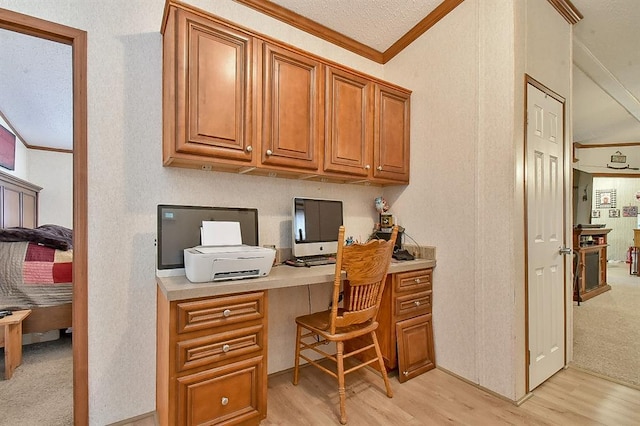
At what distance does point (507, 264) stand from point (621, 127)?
5.84 metres

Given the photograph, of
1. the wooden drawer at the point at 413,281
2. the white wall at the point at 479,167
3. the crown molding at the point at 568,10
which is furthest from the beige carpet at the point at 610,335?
the crown molding at the point at 568,10

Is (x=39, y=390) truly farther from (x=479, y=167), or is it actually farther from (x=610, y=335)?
(x=610, y=335)

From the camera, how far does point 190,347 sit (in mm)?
1454

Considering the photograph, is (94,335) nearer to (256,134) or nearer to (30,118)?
(256,134)

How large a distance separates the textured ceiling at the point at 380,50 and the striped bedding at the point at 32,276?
5.47 ft

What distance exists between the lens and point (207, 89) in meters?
1.72

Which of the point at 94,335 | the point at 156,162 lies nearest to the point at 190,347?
the point at 94,335

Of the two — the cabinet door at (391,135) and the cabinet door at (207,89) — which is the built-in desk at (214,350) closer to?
the cabinet door at (207,89)

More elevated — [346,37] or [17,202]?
[346,37]

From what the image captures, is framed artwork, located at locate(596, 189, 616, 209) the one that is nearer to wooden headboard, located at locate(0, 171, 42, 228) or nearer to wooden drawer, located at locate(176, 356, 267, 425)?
wooden drawer, located at locate(176, 356, 267, 425)

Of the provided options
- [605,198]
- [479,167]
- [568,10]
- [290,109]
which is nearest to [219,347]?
[290,109]

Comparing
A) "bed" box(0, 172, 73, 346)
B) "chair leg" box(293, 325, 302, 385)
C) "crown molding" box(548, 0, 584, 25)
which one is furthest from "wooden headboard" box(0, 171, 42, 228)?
"crown molding" box(548, 0, 584, 25)

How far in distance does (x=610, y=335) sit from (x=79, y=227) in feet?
14.9

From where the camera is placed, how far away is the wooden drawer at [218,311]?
144 centimetres
